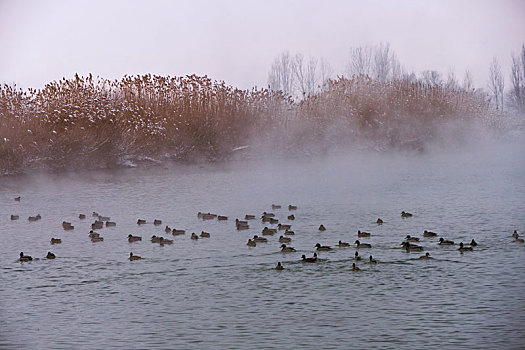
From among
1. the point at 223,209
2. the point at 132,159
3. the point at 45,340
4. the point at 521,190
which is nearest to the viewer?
the point at 45,340

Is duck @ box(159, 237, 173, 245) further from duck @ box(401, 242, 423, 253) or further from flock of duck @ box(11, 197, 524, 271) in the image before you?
duck @ box(401, 242, 423, 253)

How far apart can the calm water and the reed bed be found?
8.24m

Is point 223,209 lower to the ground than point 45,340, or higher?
higher

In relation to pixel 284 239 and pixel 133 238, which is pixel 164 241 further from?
pixel 284 239

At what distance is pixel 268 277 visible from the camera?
41.3 ft

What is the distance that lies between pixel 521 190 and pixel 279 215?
8.46 meters

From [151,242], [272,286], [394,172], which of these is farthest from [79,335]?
[394,172]

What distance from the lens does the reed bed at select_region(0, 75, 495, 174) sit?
106ft

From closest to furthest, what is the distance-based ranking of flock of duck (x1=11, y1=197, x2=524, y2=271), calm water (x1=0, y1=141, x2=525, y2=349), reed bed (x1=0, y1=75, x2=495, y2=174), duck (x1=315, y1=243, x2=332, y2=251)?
calm water (x1=0, y1=141, x2=525, y2=349)
flock of duck (x1=11, y1=197, x2=524, y2=271)
duck (x1=315, y1=243, x2=332, y2=251)
reed bed (x1=0, y1=75, x2=495, y2=174)

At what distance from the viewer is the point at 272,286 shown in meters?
12.0

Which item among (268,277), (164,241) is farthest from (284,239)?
(268,277)

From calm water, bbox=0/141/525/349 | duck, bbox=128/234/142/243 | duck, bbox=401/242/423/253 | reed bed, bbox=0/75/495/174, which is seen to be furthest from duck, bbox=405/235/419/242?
reed bed, bbox=0/75/495/174

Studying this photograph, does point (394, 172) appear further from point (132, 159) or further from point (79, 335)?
point (79, 335)

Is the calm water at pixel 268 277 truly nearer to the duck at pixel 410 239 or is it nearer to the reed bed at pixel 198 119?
the duck at pixel 410 239
